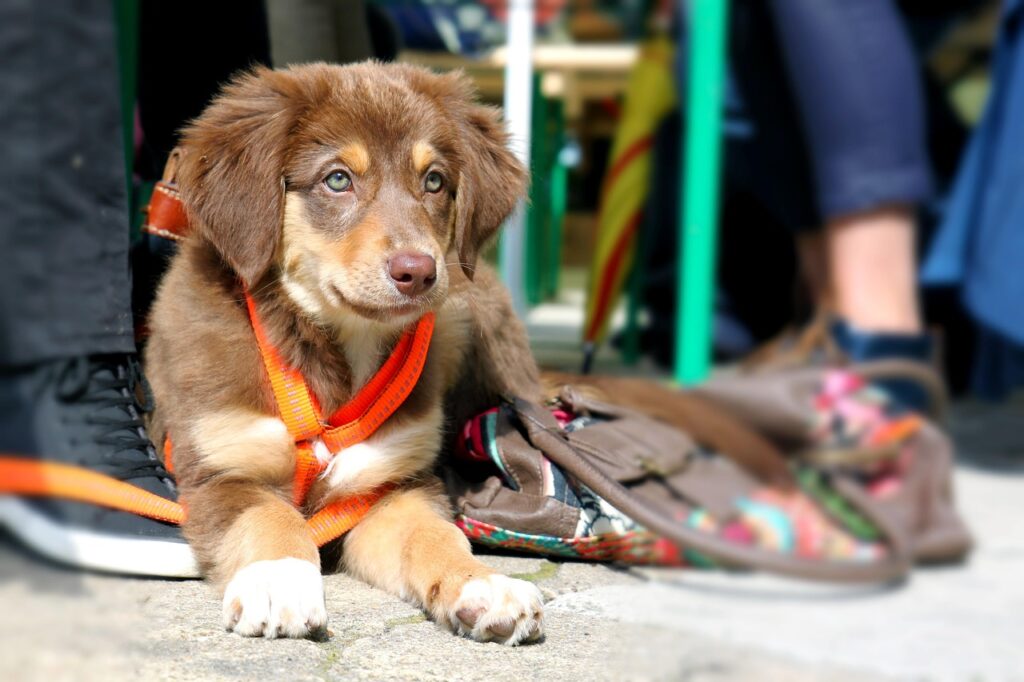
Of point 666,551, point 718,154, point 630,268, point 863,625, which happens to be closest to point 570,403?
point 666,551

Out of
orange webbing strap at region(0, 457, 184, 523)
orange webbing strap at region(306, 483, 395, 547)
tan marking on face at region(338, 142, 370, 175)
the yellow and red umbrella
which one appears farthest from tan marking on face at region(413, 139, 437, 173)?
the yellow and red umbrella

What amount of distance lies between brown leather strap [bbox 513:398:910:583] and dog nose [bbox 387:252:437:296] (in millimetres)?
458

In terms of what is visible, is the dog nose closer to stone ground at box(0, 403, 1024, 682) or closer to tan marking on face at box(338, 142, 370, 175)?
tan marking on face at box(338, 142, 370, 175)

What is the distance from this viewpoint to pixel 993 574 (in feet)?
3.57

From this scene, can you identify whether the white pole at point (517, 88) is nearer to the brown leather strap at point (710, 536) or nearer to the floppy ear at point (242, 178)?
the brown leather strap at point (710, 536)

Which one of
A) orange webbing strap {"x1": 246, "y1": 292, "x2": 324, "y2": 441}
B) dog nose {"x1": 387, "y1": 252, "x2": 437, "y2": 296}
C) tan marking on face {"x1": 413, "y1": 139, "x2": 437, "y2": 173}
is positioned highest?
tan marking on face {"x1": 413, "y1": 139, "x2": 437, "y2": 173}

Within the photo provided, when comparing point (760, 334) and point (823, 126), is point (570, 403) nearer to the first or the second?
point (760, 334)

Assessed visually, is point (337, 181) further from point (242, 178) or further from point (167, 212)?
point (167, 212)

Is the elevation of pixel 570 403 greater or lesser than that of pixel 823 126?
lesser

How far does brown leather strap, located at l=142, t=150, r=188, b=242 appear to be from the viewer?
212 centimetres

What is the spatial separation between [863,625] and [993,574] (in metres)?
0.15

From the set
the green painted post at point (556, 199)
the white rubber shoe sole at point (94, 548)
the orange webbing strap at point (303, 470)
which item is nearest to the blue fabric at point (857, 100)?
the orange webbing strap at point (303, 470)

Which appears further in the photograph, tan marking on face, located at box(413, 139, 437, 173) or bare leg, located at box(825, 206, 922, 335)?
tan marking on face, located at box(413, 139, 437, 173)

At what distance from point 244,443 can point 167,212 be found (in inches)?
22.8
